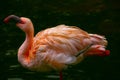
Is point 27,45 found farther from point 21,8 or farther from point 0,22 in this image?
point 21,8

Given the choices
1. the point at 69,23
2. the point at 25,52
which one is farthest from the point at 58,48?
the point at 69,23

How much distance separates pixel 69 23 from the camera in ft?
43.2

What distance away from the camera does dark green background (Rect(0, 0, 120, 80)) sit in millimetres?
9562

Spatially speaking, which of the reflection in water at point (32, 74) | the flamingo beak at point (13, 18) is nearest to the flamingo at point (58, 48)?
the flamingo beak at point (13, 18)

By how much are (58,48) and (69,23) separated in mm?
4921

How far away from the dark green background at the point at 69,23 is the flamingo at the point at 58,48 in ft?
3.09

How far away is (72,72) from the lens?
962cm

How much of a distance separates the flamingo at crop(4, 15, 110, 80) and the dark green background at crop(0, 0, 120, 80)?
3.09 feet

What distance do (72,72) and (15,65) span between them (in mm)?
1278

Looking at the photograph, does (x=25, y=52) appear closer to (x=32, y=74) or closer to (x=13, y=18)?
(x=13, y=18)

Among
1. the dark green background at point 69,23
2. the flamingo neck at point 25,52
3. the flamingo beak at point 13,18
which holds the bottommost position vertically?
the dark green background at point 69,23

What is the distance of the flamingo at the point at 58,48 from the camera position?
27.0 ft

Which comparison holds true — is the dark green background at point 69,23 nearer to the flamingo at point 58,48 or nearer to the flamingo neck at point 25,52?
the flamingo neck at point 25,52

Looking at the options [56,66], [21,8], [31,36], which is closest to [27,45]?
[31,36]
